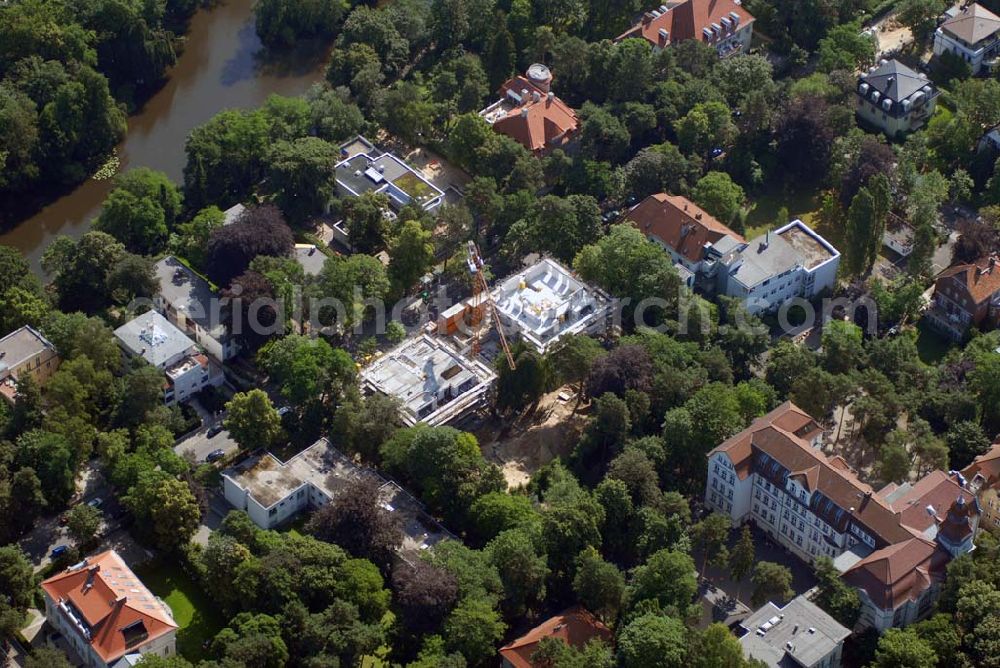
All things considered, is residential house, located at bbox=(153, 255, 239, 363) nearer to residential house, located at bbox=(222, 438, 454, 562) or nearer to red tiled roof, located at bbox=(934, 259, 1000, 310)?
residential house, located at bbox=(222, 438, 454, 562)

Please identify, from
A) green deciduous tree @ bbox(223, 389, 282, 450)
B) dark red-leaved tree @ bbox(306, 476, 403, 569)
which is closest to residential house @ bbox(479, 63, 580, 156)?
green deciduous tree @ bbox(223, 389, 282, 450)

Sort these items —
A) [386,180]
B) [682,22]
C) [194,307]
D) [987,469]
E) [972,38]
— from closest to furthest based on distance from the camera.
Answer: [987,469], [194,307], [386,180], [972,38], [682,22]

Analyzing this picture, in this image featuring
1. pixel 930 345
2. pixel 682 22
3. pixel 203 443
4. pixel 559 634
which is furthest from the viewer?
pixel 682 22

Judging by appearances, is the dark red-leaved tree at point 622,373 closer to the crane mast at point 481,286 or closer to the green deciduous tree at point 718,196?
the crane mast at point 481,286

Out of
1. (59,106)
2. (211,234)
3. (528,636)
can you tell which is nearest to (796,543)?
(528,636)

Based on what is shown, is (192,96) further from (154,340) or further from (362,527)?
(362,527)

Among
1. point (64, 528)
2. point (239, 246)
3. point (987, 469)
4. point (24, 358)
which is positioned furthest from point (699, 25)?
point (64, 528)
